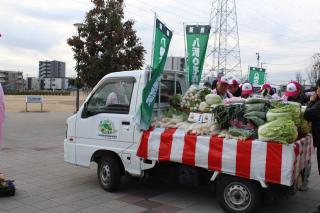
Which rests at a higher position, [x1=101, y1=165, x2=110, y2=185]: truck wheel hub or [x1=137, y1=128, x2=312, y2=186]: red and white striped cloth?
[x1=137, y1=128, x2=312, y2=186]: red and white striped cloth

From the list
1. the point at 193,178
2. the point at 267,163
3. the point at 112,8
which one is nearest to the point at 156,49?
the point at 193,178

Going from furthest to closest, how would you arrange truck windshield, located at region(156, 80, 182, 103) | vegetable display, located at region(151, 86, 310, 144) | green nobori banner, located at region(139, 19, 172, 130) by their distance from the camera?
truck windshield, located at region(156, 80, 182, 103) → green nobori banner, located at region(139, 19, 172, 130) → vegetable display, located at region(151, 86, 310, 144)

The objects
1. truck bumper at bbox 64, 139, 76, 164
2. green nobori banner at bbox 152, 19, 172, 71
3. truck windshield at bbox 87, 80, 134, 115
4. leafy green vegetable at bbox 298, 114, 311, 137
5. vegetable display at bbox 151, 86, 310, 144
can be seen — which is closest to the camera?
vegetable display at bbox 151, 86, 310, 144

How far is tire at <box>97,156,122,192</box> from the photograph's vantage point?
6.42m

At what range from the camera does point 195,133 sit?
555cm

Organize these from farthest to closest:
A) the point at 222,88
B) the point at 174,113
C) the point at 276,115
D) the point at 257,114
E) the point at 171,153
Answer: the point at 222,88 → the point at 174,113 → the point at 171,153 → the point at 257,114 → the point at 276,115

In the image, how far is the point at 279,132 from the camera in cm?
475

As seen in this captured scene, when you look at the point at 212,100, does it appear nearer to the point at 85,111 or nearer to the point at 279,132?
the point at 279,132

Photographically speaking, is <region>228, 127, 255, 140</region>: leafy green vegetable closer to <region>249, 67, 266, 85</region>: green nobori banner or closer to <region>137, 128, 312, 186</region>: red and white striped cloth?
<region>137, 128, 312, 186</region>: red and white striped cloth

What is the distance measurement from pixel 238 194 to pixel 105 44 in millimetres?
12819

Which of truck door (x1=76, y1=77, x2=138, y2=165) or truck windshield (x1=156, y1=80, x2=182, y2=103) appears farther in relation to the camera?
truck windshield (x1=156, y1=80, x2=182, y2=103)

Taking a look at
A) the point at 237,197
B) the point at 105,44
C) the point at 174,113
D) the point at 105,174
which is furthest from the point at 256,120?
the point at 105,44

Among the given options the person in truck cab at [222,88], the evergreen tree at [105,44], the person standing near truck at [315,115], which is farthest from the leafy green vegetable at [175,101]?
the evergreen tree at [105,44]

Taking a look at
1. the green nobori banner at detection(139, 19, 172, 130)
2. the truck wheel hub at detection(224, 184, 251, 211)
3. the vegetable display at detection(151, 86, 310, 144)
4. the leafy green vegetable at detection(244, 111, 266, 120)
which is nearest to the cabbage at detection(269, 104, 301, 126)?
the vegetable display at detection(151, 86, 310, 144)
